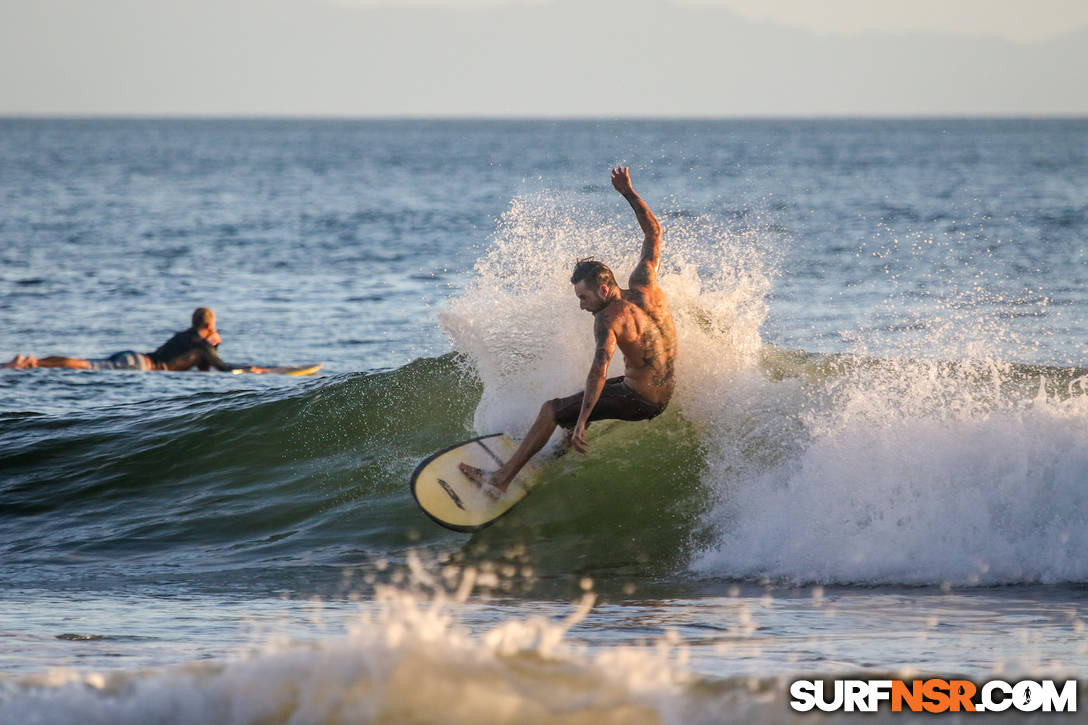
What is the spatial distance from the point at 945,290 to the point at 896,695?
1646 centimetres

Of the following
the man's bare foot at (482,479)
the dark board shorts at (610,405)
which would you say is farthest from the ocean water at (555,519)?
the dark board shorts at (610,405)

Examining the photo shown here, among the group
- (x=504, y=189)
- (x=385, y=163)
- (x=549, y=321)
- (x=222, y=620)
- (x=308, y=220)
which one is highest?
(x=385, y=163)

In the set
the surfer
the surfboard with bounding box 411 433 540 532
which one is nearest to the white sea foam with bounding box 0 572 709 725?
the surfboard with bounding box 411 433 540 532

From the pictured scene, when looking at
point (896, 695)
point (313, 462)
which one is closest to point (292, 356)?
point (313, 462)

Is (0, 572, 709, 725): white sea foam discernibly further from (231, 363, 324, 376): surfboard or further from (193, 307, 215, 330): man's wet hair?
(193, 307, 215, 330): man's wet hair

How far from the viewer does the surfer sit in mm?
15523

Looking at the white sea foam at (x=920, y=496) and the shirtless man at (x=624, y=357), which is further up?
the shirtless man at (x=624, y=357)

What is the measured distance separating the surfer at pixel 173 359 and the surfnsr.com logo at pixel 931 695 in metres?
11.8

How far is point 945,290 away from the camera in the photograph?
20.2 metres

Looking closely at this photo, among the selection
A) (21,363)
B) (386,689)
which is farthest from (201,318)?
(386,689)

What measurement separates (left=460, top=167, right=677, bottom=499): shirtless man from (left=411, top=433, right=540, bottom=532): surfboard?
72mm

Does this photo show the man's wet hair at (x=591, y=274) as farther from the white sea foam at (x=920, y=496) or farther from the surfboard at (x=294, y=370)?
the surfboard at (x=294, y=370)

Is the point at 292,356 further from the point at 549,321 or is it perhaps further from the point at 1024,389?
the point at 1024,389

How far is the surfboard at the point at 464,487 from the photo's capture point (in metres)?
8.41
